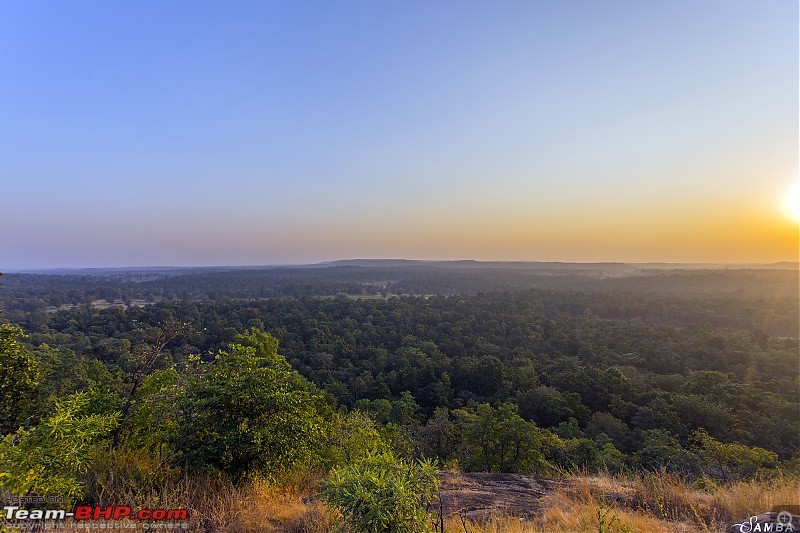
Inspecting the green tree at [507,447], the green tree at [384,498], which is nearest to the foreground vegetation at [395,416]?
the green tree at [384,498]

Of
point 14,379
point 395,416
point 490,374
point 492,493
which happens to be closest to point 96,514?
point 14,379

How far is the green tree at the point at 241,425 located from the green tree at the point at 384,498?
314 cm

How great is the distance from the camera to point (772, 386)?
3328cm

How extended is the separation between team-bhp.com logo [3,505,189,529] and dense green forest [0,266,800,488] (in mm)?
1185

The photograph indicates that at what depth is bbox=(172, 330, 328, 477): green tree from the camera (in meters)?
6.02

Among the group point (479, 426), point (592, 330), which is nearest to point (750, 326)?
point (592, 330)

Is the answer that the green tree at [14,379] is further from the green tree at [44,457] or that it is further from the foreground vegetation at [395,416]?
the green tree at [44,457]

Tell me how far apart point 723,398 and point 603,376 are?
971 cm

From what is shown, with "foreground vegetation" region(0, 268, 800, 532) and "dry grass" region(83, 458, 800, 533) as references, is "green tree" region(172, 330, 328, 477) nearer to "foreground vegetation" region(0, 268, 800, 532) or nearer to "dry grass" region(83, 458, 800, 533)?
"foreground vegetation" region(0, 268, 800, 532)

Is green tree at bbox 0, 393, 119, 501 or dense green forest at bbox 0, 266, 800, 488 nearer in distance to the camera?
green tree at bbox 0, 393, 119, 501

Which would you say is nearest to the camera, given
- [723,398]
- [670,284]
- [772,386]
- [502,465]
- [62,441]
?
[62,441]

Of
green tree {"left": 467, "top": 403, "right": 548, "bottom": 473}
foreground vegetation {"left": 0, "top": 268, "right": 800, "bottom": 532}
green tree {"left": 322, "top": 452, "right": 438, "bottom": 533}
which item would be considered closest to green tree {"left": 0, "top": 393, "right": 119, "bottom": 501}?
foreground vegetation {"left": 0, "top": 268, "right": 800, "bottom": 532}

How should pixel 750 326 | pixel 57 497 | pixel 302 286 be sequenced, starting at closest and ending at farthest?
pixel 57 497, pixel 750 326, pixel 302 286

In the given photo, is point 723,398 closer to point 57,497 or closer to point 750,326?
point 750,326
